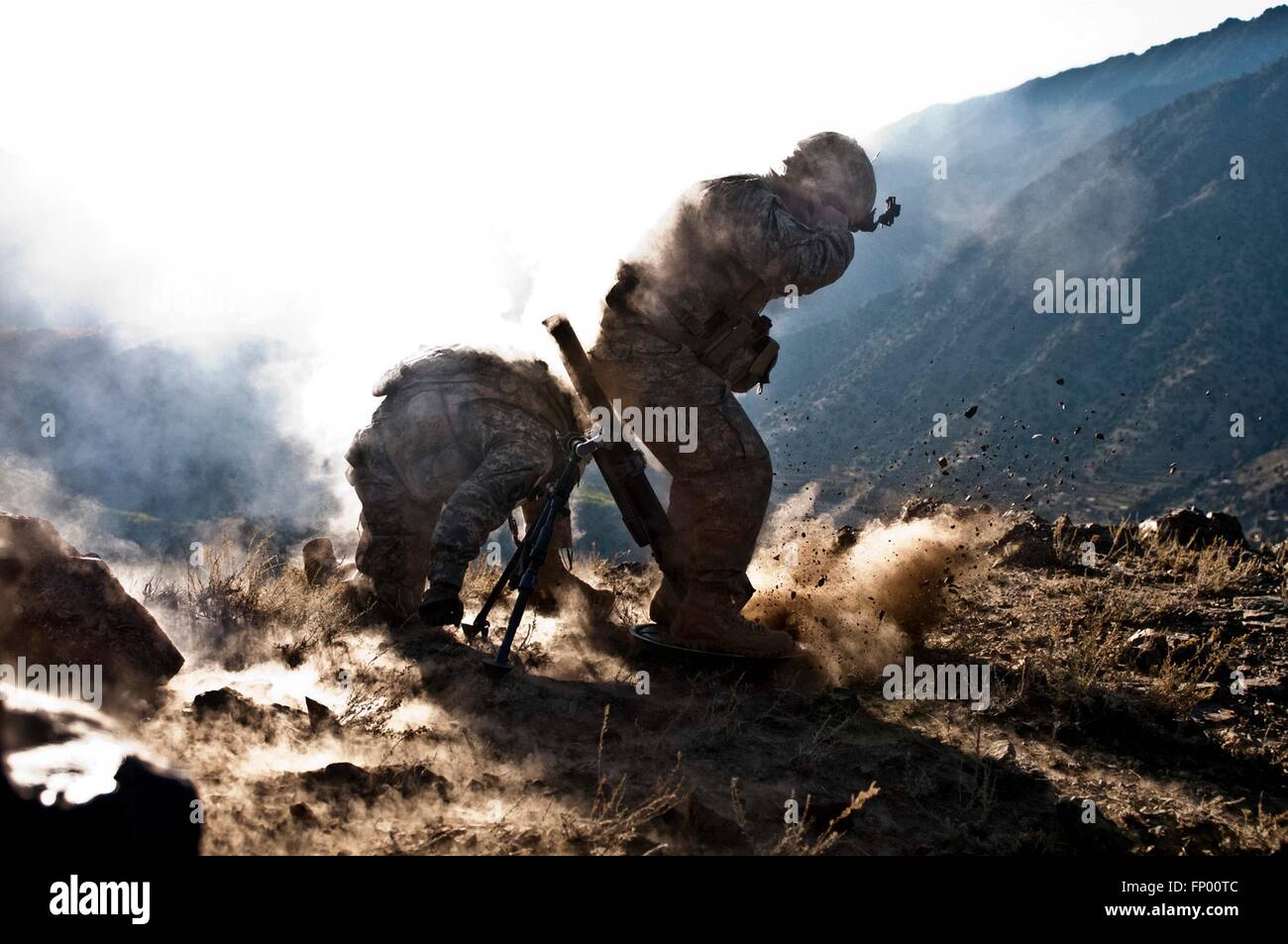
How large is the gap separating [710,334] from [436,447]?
1738mm

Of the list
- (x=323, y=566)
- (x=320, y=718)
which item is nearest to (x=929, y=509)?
(x=323, y=566)

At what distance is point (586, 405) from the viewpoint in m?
5.70

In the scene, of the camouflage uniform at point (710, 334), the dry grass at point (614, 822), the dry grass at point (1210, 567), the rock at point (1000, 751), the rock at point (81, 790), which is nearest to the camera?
the rock at point (81, 790)

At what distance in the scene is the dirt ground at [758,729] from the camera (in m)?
3.16

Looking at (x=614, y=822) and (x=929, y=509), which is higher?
(x=929, y=509)

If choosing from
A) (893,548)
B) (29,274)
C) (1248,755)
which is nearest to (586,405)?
(893,548)

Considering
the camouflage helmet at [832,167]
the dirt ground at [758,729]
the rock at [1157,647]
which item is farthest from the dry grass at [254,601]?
the rock at [1157,647]

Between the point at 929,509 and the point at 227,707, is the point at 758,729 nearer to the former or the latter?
the point at 227,707

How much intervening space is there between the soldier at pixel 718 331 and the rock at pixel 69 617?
276 cm

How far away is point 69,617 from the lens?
13.0 feet

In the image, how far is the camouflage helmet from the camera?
5.68 metres

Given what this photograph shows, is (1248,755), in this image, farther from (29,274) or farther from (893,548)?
(29,274)

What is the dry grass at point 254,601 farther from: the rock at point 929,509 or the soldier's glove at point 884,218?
the rock at point 929,509

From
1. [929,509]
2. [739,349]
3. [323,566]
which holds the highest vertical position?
[739,349]
